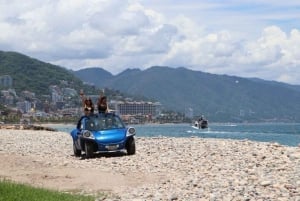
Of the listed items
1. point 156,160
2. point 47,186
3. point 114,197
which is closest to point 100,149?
point 156,160

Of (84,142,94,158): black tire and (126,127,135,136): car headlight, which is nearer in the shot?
(84,142,94,158): black tire

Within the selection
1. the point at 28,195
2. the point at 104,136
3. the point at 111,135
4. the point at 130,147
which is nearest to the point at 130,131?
the point at 130,147

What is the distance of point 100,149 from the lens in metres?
24.2

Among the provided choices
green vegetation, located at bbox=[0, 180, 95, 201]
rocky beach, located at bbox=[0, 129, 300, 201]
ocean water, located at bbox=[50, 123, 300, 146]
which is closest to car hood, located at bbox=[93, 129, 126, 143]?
rocky beach, located at bbox=[0, 129, 300, 201]

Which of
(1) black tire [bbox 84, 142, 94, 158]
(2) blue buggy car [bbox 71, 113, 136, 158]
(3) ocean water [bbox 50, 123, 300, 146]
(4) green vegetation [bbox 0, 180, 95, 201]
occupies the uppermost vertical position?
(2) blue buggy car [bbox 71, 113, 136, 158]

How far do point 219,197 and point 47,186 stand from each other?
19.0ft

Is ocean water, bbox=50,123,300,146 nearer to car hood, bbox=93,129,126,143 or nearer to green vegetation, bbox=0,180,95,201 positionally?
car hood, bbox=93,129,126,143

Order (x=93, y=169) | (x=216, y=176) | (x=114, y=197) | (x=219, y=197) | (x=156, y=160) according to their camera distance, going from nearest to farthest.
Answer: (x=219, y=197) → (x=114, y=197) → (x=216, y=176) → (x=93, y=169) → (x=156, y=160)

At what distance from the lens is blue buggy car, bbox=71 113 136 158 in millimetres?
24188

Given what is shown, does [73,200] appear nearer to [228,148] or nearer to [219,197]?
[219,197]

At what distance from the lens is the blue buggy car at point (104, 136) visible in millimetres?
24188

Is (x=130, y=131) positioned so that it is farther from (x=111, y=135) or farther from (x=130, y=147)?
(x=111, y=135)

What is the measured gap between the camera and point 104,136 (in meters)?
24.3

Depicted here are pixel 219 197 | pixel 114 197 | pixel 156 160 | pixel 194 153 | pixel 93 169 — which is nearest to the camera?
pixel 219 197
